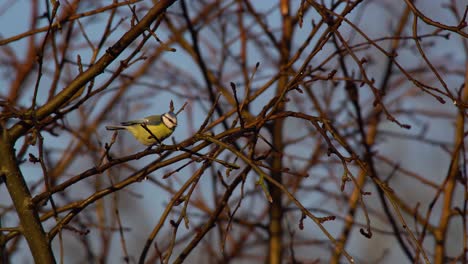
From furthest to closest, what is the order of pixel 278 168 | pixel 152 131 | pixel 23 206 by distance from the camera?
1. pixel 278 168
2. pixel 152 131
3. pixel 23 206

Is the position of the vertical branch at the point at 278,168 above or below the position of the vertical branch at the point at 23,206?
above

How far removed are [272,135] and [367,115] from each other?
86cm

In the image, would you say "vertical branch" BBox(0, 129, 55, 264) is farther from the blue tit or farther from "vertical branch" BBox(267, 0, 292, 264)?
"vertical branch" BBox(267, 0, 292, 264)

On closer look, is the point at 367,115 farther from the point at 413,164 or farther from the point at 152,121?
the point at 413,164

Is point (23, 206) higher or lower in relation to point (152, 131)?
lower

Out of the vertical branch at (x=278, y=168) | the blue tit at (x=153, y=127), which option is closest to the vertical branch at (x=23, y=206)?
the blue tit at (x=153, y=127)

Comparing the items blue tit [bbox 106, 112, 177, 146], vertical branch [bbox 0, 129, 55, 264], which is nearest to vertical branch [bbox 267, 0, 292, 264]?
blue tit [bbox 106, 112, 177, 146]

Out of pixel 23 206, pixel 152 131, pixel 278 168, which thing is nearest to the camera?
pixel 23 206

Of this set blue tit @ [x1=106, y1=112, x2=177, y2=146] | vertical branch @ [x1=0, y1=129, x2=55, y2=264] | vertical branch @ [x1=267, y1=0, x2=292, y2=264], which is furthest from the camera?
vertical branch @ [x1=267, y1=0, x2=292, y2=264]

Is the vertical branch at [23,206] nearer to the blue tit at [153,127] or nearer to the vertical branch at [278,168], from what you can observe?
the blue tit at [153,127]

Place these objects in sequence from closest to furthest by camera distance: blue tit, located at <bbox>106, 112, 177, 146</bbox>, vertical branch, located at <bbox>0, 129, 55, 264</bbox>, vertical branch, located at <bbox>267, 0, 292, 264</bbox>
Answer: vertical branch, located at <bbox>0, 129, 55, 264</bbox>
blue tit, located at <bbox>106, 112, 177, 146</bbox>
vertical branch, located at <bbox>267, 0, 292, 264</bbox>

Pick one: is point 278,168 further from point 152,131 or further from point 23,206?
point 23,206

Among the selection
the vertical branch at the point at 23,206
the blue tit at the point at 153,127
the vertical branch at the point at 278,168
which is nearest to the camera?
the vertical branch at the point at 23,206

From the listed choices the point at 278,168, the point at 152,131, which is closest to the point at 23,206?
the point at 152,131
